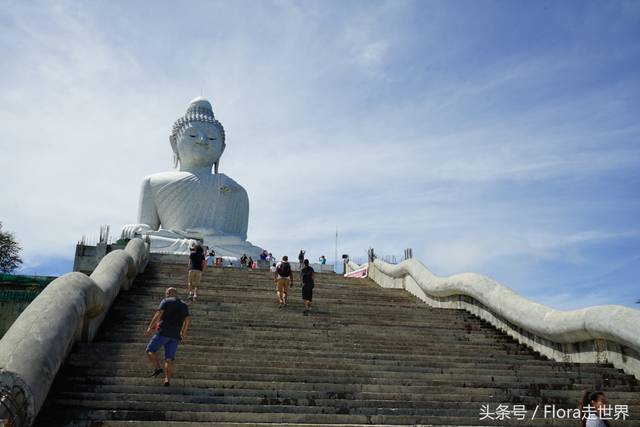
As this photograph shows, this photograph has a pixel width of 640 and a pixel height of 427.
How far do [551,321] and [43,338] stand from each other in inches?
252

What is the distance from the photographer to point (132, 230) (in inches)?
825

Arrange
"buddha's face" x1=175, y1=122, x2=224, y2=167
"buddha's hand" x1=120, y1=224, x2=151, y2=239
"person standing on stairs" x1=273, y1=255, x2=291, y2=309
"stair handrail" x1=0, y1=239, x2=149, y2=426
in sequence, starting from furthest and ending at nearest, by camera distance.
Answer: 1. "buddha's face" x1=175, y1=122, x2=224, y2=167
2. "buddha's hand" x1=120, y1=224, x2=151, y2=239
3. "person standing on stairs" x1=273, y1=255, x2=291, y2=309
4. "stair handrail" x1=0, y1=239, x2=149, y2=426

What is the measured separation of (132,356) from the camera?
5.80 metres

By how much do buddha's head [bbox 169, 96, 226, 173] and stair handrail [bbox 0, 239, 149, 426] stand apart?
17454mm

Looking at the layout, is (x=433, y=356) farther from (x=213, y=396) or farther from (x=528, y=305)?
(x=213, y=396)

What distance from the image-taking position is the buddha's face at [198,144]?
23812mm

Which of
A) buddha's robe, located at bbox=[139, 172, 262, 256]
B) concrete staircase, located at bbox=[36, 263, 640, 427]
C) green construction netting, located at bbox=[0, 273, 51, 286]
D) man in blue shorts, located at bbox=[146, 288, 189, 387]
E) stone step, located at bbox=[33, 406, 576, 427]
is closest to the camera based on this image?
stone step, located at bbox=[33, 406, 576, 427]

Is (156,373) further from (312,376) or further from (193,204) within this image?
(193,204)

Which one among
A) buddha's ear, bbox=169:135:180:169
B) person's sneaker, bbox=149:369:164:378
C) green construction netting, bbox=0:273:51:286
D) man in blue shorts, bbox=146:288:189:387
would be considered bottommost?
person's sneaker, bbox=149:369:164:378

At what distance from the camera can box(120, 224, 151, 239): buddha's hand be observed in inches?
818

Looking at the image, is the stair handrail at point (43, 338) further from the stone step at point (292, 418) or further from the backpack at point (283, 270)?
the backpack at point (283, 270)

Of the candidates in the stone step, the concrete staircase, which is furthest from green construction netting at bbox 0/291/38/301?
the stone step

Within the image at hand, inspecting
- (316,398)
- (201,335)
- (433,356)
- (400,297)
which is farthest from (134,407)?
(400,297)

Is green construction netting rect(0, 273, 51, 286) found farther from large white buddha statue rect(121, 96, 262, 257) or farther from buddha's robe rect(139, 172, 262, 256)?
buddha's robe rect(139, 172, 262, 256)
